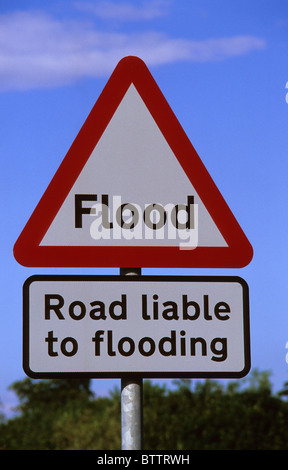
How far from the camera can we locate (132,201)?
2.79 m

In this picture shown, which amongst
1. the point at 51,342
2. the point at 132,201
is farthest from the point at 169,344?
the point at 132,201

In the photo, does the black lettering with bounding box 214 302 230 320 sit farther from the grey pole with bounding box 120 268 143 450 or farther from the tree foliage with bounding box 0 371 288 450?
the tree foliage with bounding box 0 371 288 450

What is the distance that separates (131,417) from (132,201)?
73 cm

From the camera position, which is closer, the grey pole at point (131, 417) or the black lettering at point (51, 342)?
the grey pole at point (131, 417)

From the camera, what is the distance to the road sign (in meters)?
2.71

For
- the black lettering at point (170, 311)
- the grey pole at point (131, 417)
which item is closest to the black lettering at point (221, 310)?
the black lettering at point (170, 311)

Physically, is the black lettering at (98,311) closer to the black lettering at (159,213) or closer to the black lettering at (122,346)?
the black lettering at (122,346)

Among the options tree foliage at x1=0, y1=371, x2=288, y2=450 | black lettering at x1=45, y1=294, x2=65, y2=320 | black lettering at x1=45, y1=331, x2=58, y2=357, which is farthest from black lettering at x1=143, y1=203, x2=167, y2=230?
tree foliage at x1=0, y1=371, x2=288, y2=450

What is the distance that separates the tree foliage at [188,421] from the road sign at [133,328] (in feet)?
48.8

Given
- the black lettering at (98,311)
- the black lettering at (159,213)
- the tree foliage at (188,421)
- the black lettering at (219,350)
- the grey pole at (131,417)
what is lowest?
the grey pole at (131,417)

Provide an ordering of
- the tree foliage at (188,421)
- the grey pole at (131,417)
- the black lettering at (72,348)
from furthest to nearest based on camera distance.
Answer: the tree foliage at (188,421)
the black lettering at (72,348)
the grey pole at (131,417)

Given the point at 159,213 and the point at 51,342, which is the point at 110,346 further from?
the point at 159,213

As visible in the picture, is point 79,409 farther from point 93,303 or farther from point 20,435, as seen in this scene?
point 93,303

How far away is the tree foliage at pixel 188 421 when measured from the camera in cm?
1894
